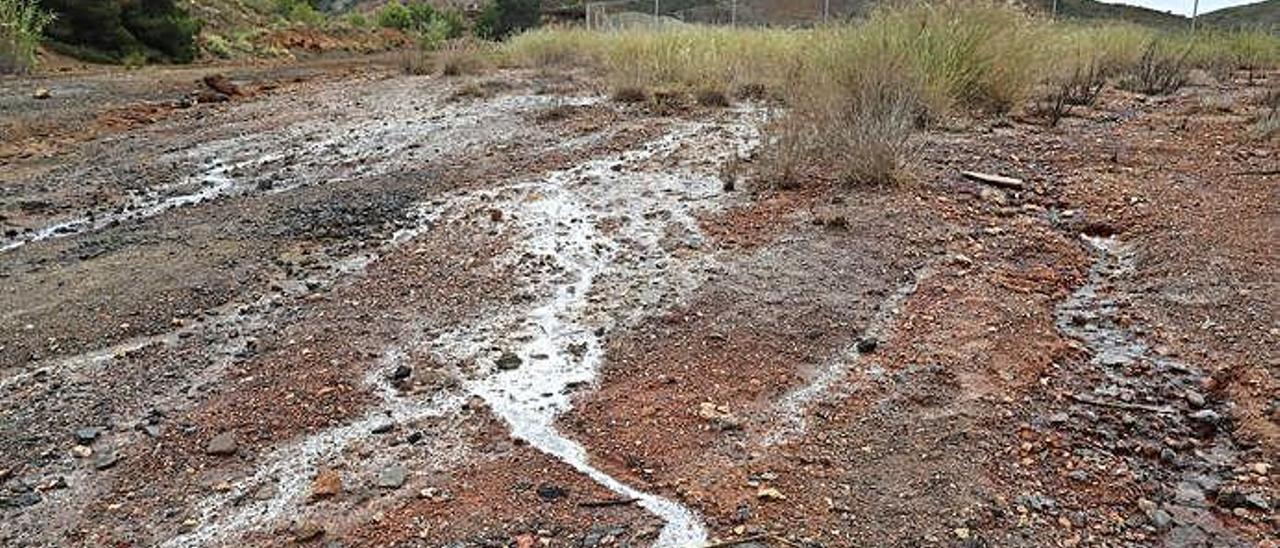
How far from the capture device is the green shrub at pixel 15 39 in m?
12.5

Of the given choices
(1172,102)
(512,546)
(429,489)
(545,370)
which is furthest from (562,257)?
(1172,102)

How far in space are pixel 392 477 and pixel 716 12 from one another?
20.5 m

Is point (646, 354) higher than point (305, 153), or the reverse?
point (305, 153)

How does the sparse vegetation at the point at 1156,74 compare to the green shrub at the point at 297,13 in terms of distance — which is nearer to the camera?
the sparse vegetation at the point at 1156,74

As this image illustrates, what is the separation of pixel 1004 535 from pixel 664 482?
855 millimetres

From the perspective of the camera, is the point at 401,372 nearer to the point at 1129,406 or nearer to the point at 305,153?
the point at 1129,406

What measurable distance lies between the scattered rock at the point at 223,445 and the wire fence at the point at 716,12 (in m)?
14.5

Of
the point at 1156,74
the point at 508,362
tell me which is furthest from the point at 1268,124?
the point at 508,362

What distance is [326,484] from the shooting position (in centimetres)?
274

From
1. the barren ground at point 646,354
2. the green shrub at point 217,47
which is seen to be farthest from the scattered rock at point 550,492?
the green shrub at point 217,47

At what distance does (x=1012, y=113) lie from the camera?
26.6 ft

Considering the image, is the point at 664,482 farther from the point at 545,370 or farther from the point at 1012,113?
the point at 1012,113

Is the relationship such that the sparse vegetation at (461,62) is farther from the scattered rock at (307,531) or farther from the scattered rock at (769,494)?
the scattered rock at (769,494)

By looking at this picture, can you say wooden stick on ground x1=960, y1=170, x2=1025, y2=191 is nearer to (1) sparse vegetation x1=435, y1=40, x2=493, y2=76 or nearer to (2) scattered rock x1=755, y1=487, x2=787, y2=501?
Result: (2) scattered rock x1=755, y1=487, x2=787, y2=501
